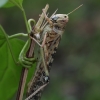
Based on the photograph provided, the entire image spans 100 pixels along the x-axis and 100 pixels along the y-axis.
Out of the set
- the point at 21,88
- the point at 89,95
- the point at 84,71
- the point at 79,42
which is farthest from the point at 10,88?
the point at 79,42

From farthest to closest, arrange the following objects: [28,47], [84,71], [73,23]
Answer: [73,23]
[84,71]
[28,47]

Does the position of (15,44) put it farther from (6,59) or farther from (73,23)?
(73,23)

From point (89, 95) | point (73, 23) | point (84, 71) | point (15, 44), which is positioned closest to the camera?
point (15, 44)

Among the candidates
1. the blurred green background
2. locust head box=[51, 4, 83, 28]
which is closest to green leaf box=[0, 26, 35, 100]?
locust head box=[51, 4, 83, 28]

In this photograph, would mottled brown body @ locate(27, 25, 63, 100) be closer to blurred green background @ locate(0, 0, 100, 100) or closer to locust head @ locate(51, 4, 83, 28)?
locust head @ locate(51, 4, 83, 28)

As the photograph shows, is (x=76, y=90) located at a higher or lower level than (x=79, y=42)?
lower

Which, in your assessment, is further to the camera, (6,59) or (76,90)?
(76,90)
